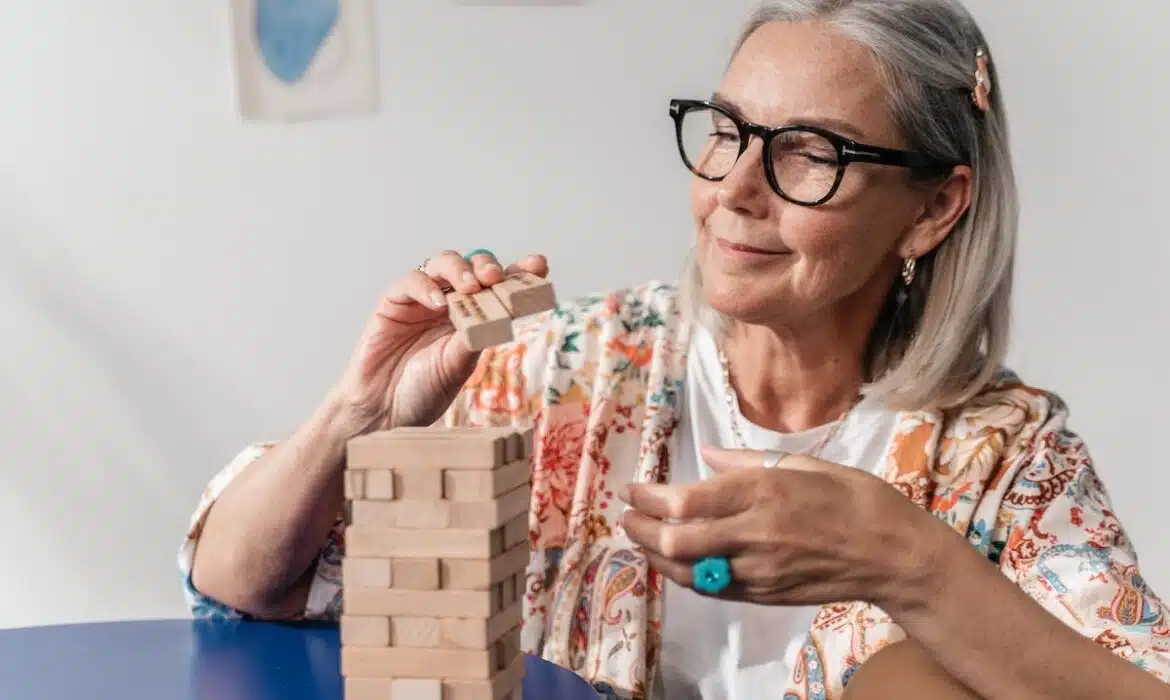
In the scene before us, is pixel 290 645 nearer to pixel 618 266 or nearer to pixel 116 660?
pixel 116 660

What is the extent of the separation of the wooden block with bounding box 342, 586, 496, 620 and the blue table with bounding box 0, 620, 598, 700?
22 centimetres

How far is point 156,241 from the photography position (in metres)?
3.01

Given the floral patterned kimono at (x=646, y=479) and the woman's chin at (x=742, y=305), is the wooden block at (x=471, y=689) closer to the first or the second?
the floral patterned kimono at (x=646, y=479)

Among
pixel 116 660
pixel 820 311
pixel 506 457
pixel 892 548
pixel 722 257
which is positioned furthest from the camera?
pixel 820 311

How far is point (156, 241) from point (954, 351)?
1.88m

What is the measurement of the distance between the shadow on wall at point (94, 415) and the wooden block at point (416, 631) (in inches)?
80.7

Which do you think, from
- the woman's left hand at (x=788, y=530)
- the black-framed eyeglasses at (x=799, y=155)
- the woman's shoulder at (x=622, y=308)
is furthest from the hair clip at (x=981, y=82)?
the woman's left hand at (x=788, y=530)

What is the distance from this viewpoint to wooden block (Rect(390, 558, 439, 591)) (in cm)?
111

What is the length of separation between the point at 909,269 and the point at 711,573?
781mm

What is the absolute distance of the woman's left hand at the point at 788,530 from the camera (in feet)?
3.92

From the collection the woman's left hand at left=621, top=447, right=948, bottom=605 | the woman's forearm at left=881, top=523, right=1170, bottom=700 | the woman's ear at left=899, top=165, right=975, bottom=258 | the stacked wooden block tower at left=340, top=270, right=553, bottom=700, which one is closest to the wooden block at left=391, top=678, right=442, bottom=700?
the stacked wooden block tower at left=340, top=270, right=553, bottom=700

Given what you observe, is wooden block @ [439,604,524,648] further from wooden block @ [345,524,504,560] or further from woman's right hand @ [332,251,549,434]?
woman's right hand @ [332,251,549,434]

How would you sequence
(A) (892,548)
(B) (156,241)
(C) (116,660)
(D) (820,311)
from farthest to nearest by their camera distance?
(B) (156,241) → (D) (820,311) → (C) (116,660) → (A) (892,548)

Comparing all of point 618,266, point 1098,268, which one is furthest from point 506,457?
point 1098,268
